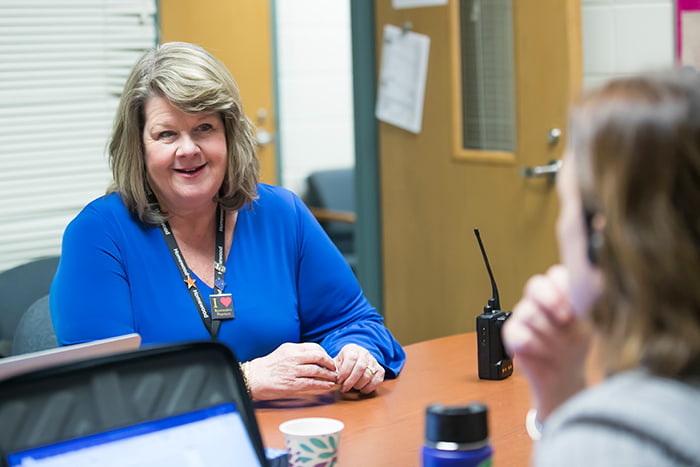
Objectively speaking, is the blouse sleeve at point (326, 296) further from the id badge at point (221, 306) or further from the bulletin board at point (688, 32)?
the bulletin board at point (688, 32)

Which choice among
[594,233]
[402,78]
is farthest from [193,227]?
[402,78]

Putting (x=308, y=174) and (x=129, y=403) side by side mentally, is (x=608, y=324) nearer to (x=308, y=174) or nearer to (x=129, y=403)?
(x=129, y=403)

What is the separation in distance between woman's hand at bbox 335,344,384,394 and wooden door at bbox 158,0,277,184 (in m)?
2.97

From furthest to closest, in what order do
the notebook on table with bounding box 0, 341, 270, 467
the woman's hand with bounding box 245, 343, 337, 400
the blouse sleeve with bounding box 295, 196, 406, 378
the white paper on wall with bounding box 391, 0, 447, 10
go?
1. the white paper on wall with bounding box 391, 0, 447, 10
2. the blouse sleeve with bounding box 295, 196, 406, 378
3. the woman's hand with bounding box 245, 343, 337, 400
4. the notebook on table with bounding box 0, 341, 270, 467

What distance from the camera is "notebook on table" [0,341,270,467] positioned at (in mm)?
974

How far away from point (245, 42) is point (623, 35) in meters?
2.34

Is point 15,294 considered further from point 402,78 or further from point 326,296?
point 402,78

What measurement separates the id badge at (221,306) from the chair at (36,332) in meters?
0.50

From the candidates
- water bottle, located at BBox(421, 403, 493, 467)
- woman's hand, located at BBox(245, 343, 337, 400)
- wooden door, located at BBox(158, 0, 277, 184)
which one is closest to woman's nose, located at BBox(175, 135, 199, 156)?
woman's hand, located at BBox(245, 343, 337, 400)

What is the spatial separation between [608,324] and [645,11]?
8.27 ft

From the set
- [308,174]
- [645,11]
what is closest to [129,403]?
[645,11]

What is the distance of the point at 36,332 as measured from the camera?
2197mm

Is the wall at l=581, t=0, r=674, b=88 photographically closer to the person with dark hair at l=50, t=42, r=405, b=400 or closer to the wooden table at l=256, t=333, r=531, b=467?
the person with dark hair at l=50, t=42, r=405, b=400

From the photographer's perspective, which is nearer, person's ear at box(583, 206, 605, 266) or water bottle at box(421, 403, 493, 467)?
person's ear at box(583, 206, 605, 266)
